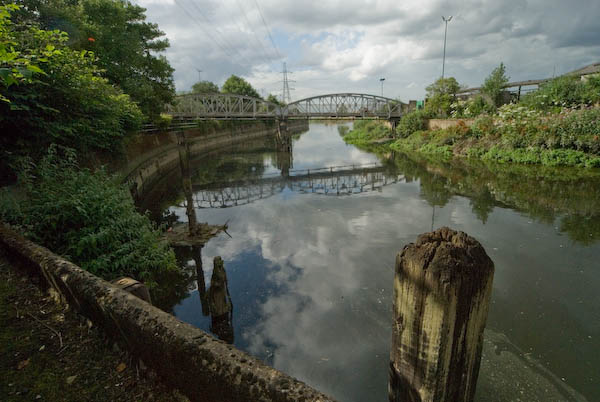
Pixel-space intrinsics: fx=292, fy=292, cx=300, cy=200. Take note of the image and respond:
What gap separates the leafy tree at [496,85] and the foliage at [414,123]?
24.2 ft

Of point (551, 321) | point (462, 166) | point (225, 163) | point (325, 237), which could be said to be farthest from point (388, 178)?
point (225, 163)

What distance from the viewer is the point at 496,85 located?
113 feet

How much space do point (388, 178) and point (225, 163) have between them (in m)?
18.2

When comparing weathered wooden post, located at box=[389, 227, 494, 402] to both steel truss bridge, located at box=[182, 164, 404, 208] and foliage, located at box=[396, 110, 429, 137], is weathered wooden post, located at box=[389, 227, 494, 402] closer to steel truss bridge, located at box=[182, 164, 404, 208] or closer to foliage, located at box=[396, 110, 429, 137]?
steel truss bridge, located at box=[182, 164, 404, 208]

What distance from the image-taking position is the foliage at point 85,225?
497cm

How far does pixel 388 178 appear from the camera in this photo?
21312mm

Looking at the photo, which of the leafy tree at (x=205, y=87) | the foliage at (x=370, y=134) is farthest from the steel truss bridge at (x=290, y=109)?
the leafy tree at (x=205, y=87)

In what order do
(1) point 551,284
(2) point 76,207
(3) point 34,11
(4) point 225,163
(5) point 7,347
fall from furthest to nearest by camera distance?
(4) point 225,163
(3) point 34,11
(1) point 551,284
(2) point 76,207
(5) point 7,347

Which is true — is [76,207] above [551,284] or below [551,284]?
above

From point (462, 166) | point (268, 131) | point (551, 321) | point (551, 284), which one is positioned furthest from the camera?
point (268, 131)

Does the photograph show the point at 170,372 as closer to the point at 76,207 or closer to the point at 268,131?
the point at 76,207

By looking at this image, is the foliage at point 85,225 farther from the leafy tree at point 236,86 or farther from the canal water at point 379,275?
the leafy tree at point 236,86

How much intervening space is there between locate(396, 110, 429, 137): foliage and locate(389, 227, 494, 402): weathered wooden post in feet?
138

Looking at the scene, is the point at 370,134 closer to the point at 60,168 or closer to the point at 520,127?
the point at 520,127
